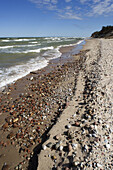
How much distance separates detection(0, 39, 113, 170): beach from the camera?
2.38 metres

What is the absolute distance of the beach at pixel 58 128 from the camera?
2375 millimetres

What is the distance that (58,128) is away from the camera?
3266 mm

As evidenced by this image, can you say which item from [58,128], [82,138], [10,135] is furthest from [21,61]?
[82,138]

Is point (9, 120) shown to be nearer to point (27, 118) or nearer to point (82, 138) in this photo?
point (27, 118)

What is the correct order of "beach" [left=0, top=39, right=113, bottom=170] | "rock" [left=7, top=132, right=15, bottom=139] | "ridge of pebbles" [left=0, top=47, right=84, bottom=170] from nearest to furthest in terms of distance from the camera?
"beach" [left=0, top=39, right=113, bottom=170], "ridge of pebbles" [left=0, top=47, right=84, bottom=170], "rock" [left=7, top=132, right=15, bottom=139]

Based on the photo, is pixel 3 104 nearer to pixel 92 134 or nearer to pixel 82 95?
pixel 82 95

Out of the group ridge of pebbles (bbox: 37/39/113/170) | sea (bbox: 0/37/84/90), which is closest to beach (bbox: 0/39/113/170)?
ridge of pebbles (bbox: 37/39/113/170)

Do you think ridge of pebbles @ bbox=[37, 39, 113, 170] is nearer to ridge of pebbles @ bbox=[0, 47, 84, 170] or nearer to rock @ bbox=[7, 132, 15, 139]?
ridge of pebbles @ bbox=[0, 47, 84, 170]

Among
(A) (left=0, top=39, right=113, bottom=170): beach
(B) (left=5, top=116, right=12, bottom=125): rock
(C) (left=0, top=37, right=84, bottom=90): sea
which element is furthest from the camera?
(C) (left=0, top=37, right=84, bottom=90): sea

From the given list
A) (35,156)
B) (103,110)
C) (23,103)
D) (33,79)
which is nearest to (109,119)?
(103,110)

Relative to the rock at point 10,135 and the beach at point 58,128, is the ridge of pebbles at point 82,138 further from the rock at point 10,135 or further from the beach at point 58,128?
the rock at point 10,135

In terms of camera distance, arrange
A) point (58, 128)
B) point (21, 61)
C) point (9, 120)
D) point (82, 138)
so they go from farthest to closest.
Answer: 1. point (21, 61)
2. point (9, 120)
3. point (58, 128)
4. point (82, 138)

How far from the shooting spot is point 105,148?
7.82ft

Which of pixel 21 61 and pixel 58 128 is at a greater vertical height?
pixel 21 61
